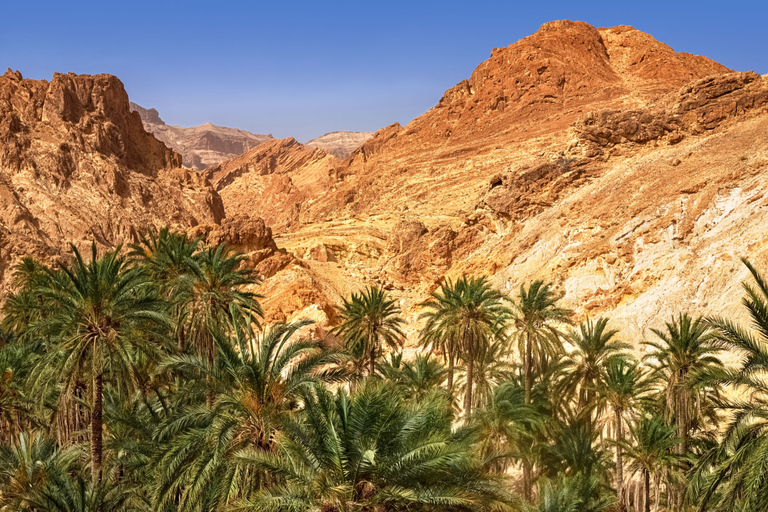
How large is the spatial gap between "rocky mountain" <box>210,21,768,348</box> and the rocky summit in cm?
16

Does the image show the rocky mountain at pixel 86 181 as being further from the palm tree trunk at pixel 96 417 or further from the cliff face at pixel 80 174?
the palm tree trunk at pixel 96 417

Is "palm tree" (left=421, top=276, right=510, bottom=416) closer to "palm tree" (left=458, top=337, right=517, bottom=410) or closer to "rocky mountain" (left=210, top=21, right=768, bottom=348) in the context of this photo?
"palm tree" (left=458, top=337, right=517, bottom=410)

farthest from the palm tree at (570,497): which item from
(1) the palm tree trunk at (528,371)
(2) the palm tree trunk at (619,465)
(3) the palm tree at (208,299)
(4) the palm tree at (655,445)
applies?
(3) the palm tree at (208,299)

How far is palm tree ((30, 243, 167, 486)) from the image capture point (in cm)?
1758

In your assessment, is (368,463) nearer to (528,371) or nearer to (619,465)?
(619,465)

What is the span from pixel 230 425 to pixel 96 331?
477 centimetres

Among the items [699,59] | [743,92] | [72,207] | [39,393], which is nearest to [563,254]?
[743,92]

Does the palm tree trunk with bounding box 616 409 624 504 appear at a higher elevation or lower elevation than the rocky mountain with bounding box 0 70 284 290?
lower

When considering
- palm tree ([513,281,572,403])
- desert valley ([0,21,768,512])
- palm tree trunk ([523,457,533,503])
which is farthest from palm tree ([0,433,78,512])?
palm tree ([513,281,572,403])

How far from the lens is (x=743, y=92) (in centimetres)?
5956

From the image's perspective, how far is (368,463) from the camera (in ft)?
41.4

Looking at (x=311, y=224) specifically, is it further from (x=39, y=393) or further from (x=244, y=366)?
(x=244, y=366)

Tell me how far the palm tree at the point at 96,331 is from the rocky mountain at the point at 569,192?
2576 centimetres

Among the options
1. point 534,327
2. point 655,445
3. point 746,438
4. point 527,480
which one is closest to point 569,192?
point 534,327
